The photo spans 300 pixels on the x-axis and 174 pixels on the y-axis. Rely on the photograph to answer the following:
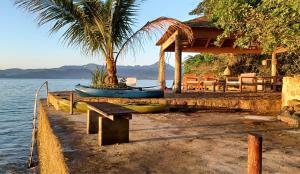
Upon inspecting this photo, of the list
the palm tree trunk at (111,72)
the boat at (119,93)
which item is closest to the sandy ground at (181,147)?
the boat at (119,93)

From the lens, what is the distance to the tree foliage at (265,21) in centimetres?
806

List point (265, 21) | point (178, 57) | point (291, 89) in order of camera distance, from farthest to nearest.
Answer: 1. point (178, 57)
2. point (291, 89)
3. point (265, 21)

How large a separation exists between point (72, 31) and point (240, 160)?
9.42 m

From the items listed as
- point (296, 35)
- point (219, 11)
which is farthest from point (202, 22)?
point (296, 35)

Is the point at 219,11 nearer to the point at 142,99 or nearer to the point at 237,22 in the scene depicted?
the point at 237,22

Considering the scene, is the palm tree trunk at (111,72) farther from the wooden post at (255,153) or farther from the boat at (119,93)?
the wooden post at (255,153)

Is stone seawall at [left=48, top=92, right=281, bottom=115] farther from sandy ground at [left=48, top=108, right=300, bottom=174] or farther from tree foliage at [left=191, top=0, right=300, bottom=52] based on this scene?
tree foliage at [left=191, top=0, right=300, bottom=52]

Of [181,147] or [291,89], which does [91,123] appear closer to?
[181,147]

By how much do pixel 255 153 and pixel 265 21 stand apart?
6.81m

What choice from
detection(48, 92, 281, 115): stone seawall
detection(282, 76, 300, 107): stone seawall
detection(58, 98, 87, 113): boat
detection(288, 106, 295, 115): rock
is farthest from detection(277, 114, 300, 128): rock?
detection(58, 98, 87, 113): boat

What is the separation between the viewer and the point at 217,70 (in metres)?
28.2

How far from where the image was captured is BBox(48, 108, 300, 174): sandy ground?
491 centimetres

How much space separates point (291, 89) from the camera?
1127 cm

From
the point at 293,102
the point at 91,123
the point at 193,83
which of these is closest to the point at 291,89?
the point at 293,102
